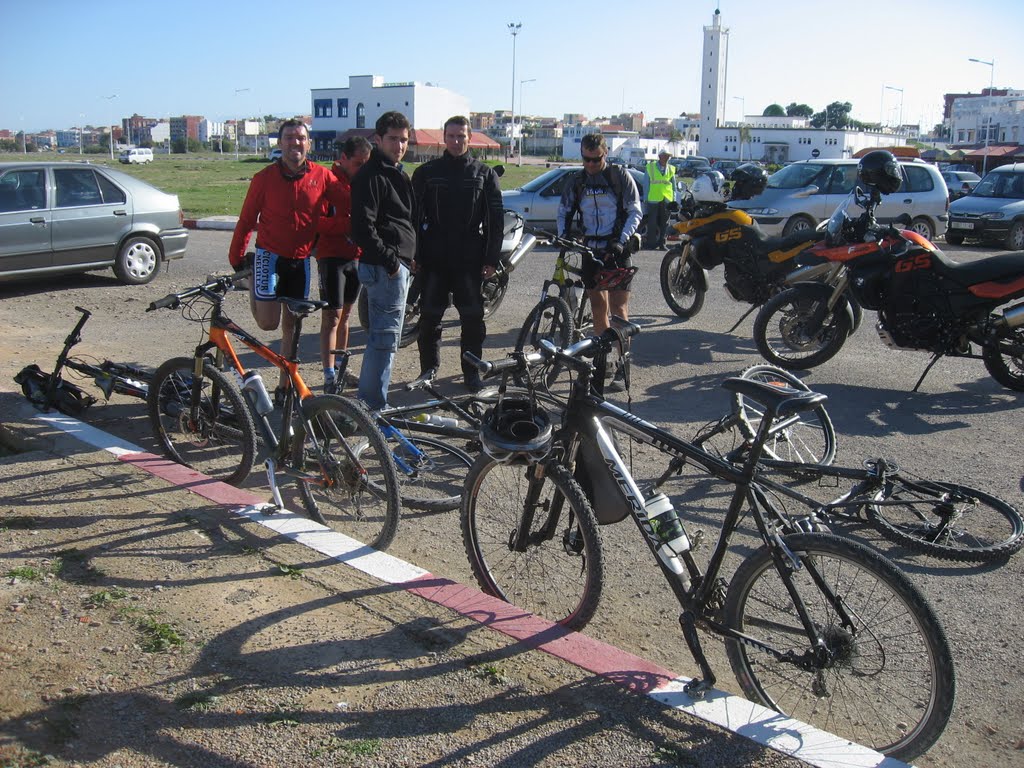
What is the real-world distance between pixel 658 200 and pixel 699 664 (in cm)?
1472

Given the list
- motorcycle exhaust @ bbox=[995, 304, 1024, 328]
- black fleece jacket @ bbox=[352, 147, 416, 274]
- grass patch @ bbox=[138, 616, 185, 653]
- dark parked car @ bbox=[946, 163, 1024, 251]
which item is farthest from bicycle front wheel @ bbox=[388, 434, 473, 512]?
dark parked car @ bbox=[946, 163, 1024, 251]

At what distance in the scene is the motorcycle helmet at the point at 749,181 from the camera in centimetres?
1108

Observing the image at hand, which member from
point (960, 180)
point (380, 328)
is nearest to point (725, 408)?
point (380, 328)

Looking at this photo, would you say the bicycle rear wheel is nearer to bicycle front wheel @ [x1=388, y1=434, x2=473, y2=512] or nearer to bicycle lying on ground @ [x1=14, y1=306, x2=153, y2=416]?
bicycle front wheel @ [x1=388, y1=434, x2=473, y2=512]

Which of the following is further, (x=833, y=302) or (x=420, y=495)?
(x=833, y=302)

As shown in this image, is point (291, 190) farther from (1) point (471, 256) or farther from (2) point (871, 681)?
(2) point (871, 681)

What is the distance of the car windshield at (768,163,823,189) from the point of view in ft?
57.4

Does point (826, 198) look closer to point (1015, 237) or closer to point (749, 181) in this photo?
point (1015, 237)

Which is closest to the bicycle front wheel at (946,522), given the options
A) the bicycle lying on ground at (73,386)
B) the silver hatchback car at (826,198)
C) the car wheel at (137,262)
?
the bicycle lying on ground at (73,386)

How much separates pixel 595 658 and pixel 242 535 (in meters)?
1.95

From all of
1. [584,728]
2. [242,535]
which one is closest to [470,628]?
[584,728]

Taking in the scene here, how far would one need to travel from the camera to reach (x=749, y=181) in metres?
11.2

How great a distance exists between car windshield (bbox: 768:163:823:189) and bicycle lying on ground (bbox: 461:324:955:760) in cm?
1481

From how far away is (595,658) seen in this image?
3.47 metres
